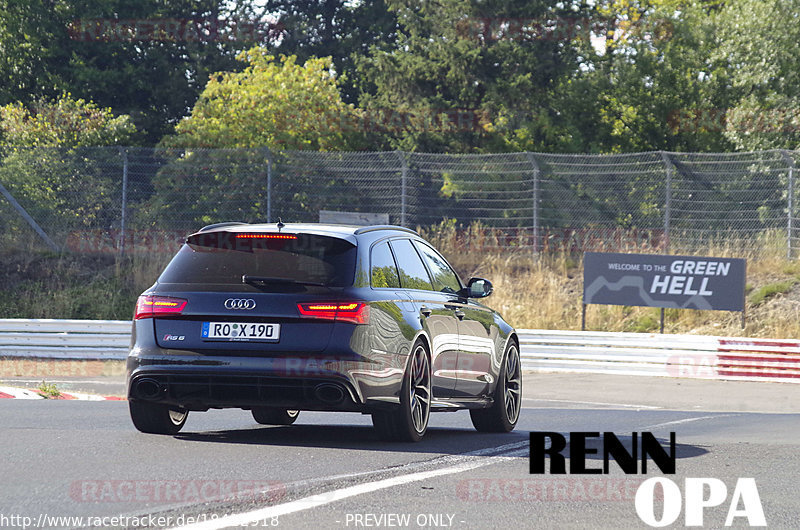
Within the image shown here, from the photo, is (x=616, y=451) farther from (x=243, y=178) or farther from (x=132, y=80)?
(x=132, y=80)

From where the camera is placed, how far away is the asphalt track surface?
6375 mm

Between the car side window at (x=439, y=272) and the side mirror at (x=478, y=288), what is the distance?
0.13 metres

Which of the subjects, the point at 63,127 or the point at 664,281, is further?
the point at 63,127

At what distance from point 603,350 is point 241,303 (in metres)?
14.2

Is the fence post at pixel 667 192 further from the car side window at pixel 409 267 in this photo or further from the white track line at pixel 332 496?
the white track line at pixel 332 496

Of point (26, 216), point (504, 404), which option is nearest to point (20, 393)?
point (504, 404)

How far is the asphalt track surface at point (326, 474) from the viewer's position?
638cm

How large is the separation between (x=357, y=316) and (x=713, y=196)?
1861 centimetres

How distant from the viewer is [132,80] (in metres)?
45.9

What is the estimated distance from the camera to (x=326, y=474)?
25.4 ft

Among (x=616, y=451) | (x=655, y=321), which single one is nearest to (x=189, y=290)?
(x=616, y=451)

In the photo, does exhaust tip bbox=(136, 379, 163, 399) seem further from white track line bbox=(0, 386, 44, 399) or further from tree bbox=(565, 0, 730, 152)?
tree bbox=(565, 0, 730, 152)

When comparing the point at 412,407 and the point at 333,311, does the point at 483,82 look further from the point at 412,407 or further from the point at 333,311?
the point at 333,311

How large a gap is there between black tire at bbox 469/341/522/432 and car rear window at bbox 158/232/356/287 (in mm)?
2483
